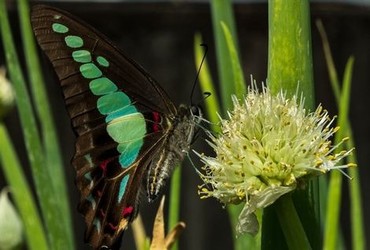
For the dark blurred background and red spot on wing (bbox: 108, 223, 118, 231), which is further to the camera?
the dark blurred background

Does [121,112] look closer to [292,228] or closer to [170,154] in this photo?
[170,154]

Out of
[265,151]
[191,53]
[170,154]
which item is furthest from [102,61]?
[191,53]

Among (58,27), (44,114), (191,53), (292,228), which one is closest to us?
(292,228)

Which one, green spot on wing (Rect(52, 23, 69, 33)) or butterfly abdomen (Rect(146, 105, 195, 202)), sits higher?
green spot on wing (Rect(52, 23, 69, 33))

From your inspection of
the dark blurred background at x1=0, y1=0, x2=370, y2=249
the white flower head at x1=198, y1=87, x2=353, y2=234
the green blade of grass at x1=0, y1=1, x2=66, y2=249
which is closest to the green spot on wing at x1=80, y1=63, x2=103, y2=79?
the green blade of grass at x1=0, y1=1, x2=66, y2=249

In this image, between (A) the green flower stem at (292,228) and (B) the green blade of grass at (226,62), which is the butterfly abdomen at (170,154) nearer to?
(B) the green blade of grass at (226,62)

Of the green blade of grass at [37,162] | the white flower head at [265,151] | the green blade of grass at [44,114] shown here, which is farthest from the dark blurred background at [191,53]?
the white flower head at [265,151]

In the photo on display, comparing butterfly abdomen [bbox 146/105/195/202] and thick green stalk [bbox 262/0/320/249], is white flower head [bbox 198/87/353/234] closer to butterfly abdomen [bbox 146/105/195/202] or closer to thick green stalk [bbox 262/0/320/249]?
thick green stalk [bbox 262/0/320/249]
